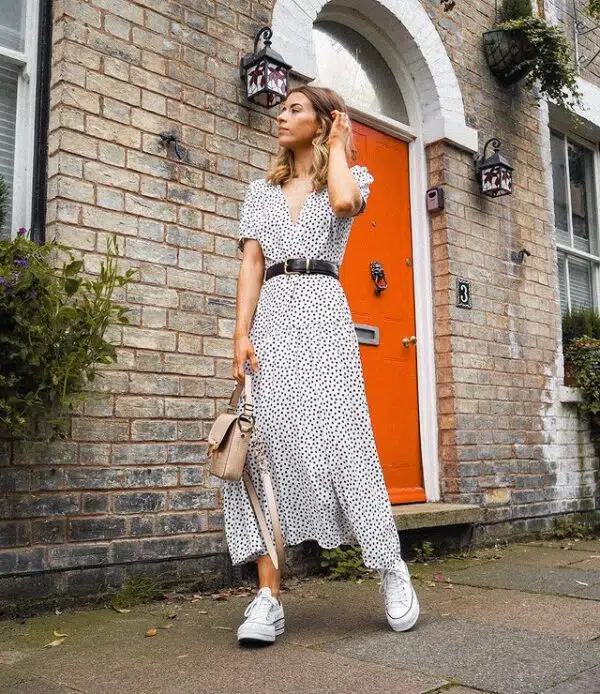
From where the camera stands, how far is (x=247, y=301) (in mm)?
2869

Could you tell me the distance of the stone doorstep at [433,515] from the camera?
438 cm

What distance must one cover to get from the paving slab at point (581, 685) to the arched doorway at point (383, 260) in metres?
2.67

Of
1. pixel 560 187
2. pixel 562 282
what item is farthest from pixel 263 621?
pixel 560 187

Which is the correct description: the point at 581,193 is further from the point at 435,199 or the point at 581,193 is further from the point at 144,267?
the point at 144,267

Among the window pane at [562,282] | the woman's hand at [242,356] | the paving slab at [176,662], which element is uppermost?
the window pane at [562,282]

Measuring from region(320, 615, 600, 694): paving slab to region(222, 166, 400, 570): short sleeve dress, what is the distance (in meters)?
0.28

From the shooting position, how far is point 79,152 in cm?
345

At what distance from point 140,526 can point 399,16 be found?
3692 millimetres

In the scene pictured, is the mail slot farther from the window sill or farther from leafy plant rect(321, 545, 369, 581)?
the window sill

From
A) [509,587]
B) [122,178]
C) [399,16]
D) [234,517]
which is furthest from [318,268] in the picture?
[399,16]

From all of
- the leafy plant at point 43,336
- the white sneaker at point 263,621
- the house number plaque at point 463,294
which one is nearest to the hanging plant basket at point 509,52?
the house number plaque at point 463,294

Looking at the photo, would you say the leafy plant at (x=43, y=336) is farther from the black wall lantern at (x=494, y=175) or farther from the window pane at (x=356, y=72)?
the black wall lantern at (x=494, y=175)

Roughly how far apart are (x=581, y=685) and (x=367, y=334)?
294 centimetres

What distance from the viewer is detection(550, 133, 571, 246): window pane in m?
6.86
